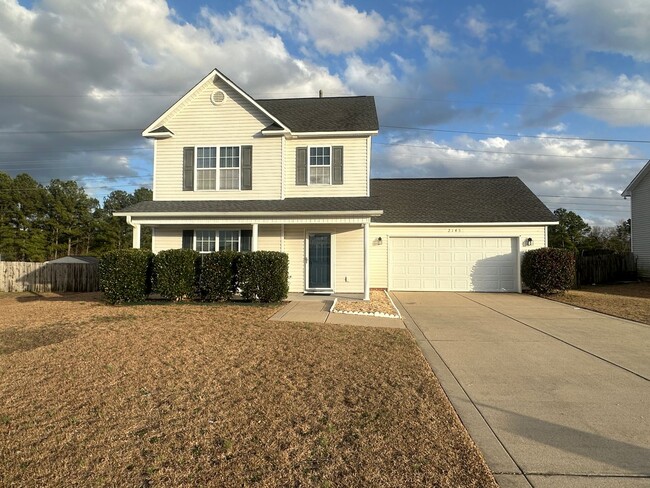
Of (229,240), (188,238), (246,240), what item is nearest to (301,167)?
(246,240)

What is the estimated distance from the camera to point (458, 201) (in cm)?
1789

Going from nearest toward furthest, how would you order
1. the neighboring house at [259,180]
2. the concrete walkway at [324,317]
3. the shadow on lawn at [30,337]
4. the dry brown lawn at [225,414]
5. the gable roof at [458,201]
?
the dry brown lawn at [225,414]
the shadow on lawn at [30,337]
the concrete walkway at [324,317]
the neighboring house at [259,180]
the gable roof at [458,201]

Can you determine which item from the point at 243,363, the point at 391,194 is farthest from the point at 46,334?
the point at 391,194

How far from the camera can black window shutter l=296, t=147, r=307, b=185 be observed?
1440 cm

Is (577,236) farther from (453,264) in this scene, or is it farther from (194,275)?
(194,275)

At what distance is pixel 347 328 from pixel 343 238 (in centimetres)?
636

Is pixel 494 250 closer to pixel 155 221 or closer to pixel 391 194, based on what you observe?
pixel 391 194

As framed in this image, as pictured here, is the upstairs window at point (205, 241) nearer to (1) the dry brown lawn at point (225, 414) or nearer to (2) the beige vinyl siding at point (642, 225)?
(1) the dry brown lawn at point (225, 414)

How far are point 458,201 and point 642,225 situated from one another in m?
10.7

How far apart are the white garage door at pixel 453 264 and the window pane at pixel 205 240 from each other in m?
6.87

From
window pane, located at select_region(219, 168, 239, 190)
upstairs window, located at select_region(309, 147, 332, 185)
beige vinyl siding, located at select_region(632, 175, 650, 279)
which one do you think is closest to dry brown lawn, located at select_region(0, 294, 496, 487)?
window pane, located at select_region(219, 168, 239, 190)

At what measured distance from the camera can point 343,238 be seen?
14594mm

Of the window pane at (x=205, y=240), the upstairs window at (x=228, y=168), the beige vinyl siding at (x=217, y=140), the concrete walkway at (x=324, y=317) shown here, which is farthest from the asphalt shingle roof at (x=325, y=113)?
the concrete walkway at (x=324, y=317)

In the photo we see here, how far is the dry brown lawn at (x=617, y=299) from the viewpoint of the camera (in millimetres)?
11195
